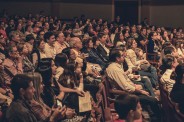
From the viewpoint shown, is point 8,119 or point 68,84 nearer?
point 8,119

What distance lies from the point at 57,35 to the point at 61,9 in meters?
10.00

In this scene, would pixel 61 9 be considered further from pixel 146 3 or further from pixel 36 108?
pixel 36 108

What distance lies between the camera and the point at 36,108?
384 cm

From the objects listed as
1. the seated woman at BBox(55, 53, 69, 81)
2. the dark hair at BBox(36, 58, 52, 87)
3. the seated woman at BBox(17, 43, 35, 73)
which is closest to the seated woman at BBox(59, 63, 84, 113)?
the dark hair at BBox(36, 58, 52, 87)

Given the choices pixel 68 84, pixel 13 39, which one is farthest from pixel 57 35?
pixel 68 84

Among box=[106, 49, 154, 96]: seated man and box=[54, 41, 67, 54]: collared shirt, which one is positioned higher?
box=[54, 41, 67, 54]: collared shirt

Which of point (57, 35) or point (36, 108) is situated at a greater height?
point (57, 35)

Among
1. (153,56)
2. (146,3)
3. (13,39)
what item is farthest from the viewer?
(146,3)

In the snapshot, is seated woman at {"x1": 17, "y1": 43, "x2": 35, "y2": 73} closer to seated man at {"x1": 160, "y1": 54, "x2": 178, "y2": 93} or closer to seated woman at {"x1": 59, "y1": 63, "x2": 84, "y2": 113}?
seated woman at {"x1": 59, "y1": 63, "x2": 84, "y2": 113}

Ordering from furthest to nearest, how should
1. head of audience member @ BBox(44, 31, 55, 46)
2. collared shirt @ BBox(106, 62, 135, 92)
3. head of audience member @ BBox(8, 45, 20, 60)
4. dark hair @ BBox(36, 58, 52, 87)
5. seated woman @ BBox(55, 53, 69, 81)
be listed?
head of audience member @ BBox(44, 31, 55, 46)
head of audience member @ BBox(8, 45, 20, 60)
collared shirt @ BBox(106, 62, 135, 92)
seated woman @ BBox(55, 53, 69, 81)
dark hair @ BBox(36, 58, 52, 87)

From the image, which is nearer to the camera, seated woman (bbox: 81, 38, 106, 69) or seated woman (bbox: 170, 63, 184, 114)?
seated woman (bbox: 170, 63, 184, 114)

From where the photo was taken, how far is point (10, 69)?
5.88 meters

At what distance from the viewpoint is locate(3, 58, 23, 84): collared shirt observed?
584 cm

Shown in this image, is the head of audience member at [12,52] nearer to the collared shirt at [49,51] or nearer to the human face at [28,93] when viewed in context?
the collared shirt at [49,51]
